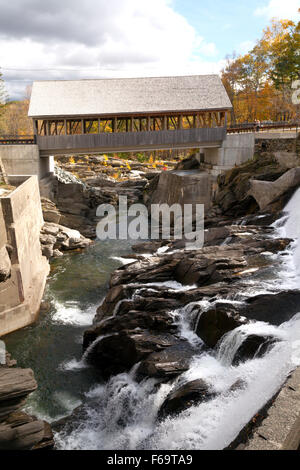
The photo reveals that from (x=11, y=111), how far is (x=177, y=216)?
4847cm

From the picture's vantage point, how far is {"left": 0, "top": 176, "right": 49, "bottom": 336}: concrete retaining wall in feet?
39.7

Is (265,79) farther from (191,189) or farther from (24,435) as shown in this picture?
(24,435)

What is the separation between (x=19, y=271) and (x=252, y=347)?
7.69m

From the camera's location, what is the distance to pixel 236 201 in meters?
21.2

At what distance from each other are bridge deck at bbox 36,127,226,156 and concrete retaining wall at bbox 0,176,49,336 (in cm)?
970

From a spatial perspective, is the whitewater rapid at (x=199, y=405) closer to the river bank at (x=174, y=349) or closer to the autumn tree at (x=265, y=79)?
the river bank at (x=174, y=349)

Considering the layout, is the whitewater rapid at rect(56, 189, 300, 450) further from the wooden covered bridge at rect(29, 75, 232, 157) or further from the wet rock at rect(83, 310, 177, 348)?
the wooden covered bridge at rect(29, 75, 232, 157)

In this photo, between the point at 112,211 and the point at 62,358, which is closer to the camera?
the point at 62,358

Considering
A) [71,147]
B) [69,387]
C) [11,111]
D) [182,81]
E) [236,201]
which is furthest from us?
[11,111]

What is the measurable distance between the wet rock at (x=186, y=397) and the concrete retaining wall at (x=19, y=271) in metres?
6.37

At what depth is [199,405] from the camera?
7.31m

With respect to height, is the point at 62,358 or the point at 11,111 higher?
the point at 11,111
